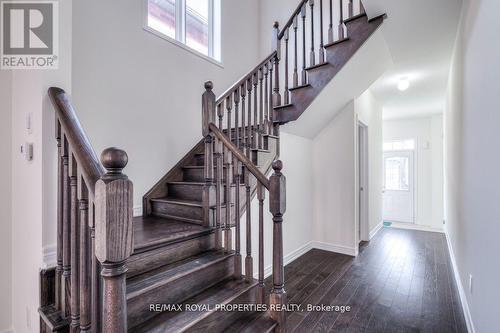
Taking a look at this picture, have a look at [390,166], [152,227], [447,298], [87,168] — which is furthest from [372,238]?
[87,168]

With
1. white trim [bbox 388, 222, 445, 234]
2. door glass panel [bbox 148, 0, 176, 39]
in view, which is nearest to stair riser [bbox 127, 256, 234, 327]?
door glass panel [bbox 148, 0, 176, 39]

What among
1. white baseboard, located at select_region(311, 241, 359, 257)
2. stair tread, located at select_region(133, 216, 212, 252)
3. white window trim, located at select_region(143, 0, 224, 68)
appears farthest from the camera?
white baseboard, located at select_region(311, 241, 359, 257)

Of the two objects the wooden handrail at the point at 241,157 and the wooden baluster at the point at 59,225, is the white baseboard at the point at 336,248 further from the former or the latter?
the wooden baluster at the point at 59,225

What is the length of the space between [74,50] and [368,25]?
285 centimetres

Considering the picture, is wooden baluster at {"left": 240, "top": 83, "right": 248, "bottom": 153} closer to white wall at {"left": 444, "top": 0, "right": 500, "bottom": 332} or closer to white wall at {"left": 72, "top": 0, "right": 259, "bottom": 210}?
white wall at {"left": 72, "top": 0, "right": 259, "bottom": 210}

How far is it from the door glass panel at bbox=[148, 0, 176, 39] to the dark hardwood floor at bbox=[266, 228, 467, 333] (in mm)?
3331

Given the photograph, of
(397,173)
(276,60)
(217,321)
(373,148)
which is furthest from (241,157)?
(397,173)

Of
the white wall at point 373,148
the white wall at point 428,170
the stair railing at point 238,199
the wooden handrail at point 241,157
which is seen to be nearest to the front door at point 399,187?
the white wall at point 428,170

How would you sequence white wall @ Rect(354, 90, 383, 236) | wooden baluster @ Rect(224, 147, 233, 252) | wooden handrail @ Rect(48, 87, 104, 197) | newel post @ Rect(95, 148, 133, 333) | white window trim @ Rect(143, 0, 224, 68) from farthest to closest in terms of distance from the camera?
white wall @ Rect(354, 90, 383, 236)
white window trim @ Rect(143, 0, 224, 68)
wooden baluster @ Rect(224, 147, 233, 252)
wooden handrail @ Rect(48, 87, 104, 197)
newel post @ Rect(95, 148, 133, 333)

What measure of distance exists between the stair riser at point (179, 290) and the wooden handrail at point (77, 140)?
2.71 feet

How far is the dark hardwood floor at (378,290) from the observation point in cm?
215

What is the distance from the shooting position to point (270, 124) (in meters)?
3.13

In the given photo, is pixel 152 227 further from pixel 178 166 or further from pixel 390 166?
pixel 390 166

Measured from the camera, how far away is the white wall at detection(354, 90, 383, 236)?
4.45 meters
